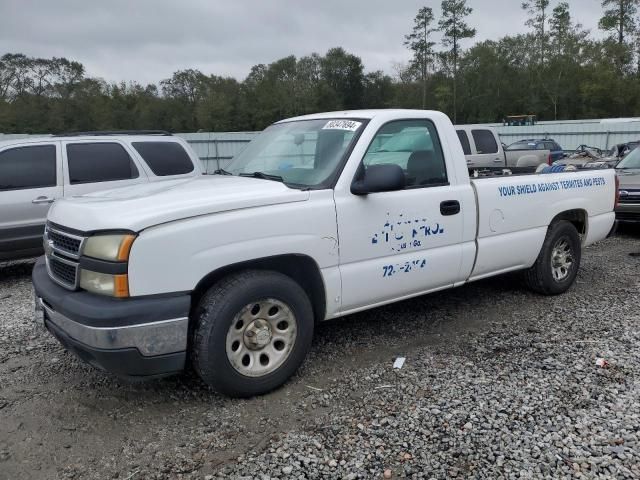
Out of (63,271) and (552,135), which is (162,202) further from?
(552,135)

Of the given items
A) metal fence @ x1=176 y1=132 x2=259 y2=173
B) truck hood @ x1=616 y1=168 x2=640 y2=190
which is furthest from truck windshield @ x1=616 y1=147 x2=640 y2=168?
metal fence @ x1=176 y1=132 x2=259 y2=173

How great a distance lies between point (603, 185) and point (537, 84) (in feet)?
211

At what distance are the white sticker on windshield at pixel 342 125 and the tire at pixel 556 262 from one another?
2486 mm

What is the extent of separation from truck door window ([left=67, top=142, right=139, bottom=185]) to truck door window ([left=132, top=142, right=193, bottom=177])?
236 mm

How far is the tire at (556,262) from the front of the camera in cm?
534

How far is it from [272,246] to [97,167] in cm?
449

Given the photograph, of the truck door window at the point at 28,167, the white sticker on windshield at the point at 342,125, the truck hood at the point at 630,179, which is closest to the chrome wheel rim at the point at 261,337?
the white sticker on windshield at the point at 342,125

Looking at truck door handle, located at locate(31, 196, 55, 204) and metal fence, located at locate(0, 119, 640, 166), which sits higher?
metal fence, located at locate(0, 119, 640, 166)

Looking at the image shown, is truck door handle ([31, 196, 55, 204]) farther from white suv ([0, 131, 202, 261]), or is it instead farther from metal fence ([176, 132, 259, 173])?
metal fence ([176, 132, 259, 173])

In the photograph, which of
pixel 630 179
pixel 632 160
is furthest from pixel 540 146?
pixel 630 179

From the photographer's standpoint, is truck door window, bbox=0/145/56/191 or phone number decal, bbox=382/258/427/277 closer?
phone number decal, bbox=382/258/427/277

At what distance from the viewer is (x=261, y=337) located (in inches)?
134

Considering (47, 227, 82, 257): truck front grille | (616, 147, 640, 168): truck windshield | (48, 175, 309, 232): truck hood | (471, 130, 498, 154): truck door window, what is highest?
(471, 130, 498, 154): truck door window

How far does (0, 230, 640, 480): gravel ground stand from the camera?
281 centimetres
